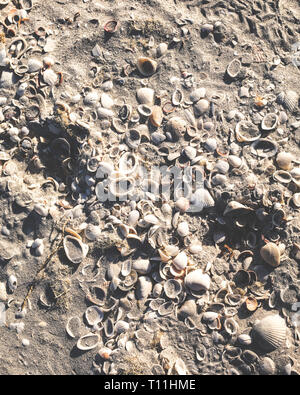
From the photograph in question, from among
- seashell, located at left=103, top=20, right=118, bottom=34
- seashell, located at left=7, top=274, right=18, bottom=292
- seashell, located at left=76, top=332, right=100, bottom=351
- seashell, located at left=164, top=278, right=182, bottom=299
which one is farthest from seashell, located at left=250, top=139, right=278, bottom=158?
seashell, located at left=7, top=274, right=18, bottom=292

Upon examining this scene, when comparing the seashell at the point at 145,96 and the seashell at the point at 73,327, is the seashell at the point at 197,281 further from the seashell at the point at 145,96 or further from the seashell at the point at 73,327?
the seashell at the point at 145,96

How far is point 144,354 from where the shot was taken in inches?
128

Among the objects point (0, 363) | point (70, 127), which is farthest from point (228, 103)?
point (0, 363)

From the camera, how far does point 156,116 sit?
142 inches

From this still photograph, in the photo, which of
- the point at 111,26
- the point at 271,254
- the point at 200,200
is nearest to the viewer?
the point at 271,254

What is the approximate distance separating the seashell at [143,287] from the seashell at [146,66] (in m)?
2.09

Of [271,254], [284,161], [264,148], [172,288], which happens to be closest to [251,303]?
[271,254]

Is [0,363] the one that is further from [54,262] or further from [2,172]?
[2,172]

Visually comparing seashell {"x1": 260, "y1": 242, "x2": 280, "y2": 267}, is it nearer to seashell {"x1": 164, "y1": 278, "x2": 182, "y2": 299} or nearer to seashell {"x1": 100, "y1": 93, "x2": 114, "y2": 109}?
seashell {"x1": 164, "y1": 278, "x2": 182, "y2": 299}

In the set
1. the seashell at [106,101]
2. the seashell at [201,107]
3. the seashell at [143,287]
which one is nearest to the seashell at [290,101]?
the seashell at [201,107]

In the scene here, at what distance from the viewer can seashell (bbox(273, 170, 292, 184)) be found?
3434mm

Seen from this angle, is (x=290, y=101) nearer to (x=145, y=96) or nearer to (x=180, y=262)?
(x=145, y=96)

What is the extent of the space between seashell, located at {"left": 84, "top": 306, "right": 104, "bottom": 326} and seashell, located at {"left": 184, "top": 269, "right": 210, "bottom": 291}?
0.85 meters

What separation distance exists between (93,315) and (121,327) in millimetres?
285
